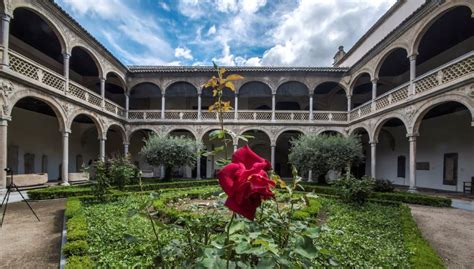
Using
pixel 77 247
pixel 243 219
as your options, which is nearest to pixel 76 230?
pixel 77 247

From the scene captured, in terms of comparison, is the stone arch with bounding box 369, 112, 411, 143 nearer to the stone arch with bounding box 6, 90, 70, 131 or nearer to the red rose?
the red rose

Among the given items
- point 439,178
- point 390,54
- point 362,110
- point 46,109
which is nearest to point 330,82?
point 362,110

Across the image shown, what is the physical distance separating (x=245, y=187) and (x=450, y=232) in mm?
8012

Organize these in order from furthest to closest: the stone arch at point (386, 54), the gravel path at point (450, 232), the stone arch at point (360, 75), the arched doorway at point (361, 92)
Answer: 1. the arched doorway at point (361, 92)
2. the stone arch at point (360, 75)
3. the stone arch at point (386, 54)
4. the gravel path at point (450, 232)

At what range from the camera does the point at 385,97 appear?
14414 millimetres

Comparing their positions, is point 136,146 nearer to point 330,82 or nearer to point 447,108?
point 330,82

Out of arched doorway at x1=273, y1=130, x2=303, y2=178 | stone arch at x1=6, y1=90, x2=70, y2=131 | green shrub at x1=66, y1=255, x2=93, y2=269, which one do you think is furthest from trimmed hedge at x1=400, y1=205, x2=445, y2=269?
arched doorway at x1=273, y1=130, x2=303, y2=178

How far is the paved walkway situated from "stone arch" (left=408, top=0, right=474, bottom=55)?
14125mm

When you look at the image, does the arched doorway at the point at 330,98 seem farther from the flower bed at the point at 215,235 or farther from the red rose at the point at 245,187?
the red rose at the point at 245,187

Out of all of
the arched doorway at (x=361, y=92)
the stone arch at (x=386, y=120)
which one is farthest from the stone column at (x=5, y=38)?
the arched doorway at (x=361, y=92)

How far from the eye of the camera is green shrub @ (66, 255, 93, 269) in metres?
3.62

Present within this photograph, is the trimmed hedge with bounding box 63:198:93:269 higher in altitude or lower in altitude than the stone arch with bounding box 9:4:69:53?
lower

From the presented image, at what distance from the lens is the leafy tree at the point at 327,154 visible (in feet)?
44.1

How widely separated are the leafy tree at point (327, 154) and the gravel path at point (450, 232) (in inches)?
175
